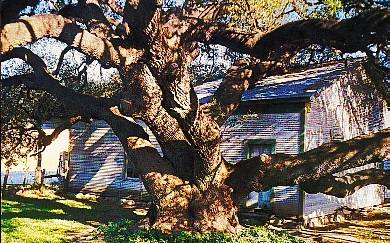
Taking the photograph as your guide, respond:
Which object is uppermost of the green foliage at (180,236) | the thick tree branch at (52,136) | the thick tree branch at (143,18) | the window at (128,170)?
the thick tree branch at (143,18)

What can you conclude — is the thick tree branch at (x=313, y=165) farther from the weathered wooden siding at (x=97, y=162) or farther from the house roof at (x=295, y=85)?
the weathered wooden siding at (x=97, y=162)

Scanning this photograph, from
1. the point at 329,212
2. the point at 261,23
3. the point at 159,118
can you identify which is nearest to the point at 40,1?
the point at 159,118

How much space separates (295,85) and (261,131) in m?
1.95

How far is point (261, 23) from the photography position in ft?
35.5

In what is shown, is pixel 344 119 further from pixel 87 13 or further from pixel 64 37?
pixel 64 37

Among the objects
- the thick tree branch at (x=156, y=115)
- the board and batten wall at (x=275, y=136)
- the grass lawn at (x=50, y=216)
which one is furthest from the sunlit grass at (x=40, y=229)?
the board and batten wall at (x=275, y=136)

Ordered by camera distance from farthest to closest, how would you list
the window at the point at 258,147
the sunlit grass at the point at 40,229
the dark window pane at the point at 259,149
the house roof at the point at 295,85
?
the dark window pane at the point at 259,149, the window at the point at 258,147, the house roof at the point at 295,85, the sunlit grass at the point at 40,229

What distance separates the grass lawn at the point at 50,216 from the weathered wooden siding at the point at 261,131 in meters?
4.09

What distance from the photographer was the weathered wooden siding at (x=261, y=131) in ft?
48.6

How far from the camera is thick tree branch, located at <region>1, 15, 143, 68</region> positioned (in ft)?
24.1

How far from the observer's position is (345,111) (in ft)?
55.8

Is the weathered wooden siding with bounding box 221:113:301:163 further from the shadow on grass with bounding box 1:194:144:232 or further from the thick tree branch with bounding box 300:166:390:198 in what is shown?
the shadow on grass with bounding box 1:194:144:232

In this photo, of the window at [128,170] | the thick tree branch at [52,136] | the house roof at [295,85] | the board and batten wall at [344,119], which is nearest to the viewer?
the house roof at [295,85]

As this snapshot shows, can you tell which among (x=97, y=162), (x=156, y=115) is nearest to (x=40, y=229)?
(x=156, y=115)
